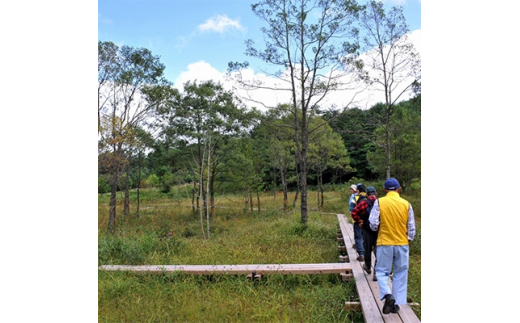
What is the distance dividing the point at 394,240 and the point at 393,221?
204 mm

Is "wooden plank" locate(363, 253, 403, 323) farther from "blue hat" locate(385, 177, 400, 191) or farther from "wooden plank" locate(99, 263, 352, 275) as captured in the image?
"blue hat" locate(385, 177, 400, 191)

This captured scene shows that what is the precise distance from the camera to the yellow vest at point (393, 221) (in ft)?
10.7

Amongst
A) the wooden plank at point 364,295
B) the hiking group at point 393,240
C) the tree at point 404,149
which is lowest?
the wooden plank at point 364,295

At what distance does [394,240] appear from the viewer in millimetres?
3258

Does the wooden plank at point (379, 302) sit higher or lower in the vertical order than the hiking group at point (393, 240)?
lower

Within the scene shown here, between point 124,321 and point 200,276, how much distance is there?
4.44 ft

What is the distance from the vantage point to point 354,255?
211 inches

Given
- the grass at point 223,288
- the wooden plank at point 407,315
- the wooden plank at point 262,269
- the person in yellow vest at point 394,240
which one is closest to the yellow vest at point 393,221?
the person in yellow vest at point 394,240

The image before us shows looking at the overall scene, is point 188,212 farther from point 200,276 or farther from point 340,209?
point 200,276

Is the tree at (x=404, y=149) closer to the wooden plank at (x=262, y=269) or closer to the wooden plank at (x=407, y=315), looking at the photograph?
the wooden plank at (x=262, y=269)

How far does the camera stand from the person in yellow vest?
3248 mm

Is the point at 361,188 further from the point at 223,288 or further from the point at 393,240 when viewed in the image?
the point at 223,288
